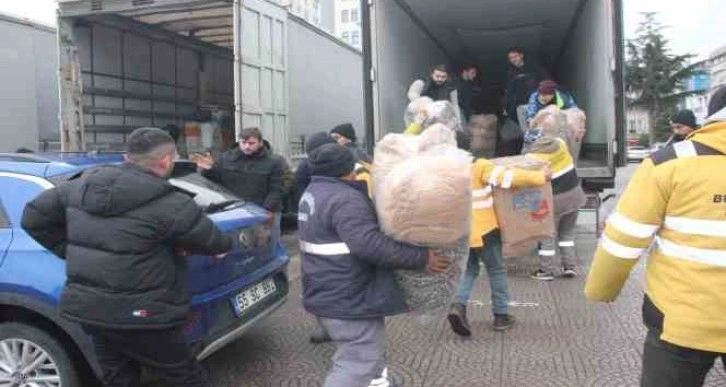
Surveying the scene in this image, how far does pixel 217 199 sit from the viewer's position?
14.8ft

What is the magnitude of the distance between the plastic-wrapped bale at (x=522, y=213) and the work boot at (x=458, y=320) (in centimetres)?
56

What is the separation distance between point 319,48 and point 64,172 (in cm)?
724

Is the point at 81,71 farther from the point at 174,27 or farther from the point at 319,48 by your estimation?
the point at 319,48

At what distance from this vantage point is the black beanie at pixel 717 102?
2.56 meters

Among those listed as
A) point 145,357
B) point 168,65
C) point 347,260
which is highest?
point 168,65

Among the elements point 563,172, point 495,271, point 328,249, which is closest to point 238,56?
point 563,172

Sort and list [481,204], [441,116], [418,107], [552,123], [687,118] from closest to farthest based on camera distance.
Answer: [687,118] < [481,204] < [441,116] < [552,123] < [418,107]

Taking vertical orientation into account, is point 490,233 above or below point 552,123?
below

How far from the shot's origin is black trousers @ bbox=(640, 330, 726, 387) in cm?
248

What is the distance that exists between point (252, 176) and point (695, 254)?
4.49m

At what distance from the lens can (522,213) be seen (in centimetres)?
552

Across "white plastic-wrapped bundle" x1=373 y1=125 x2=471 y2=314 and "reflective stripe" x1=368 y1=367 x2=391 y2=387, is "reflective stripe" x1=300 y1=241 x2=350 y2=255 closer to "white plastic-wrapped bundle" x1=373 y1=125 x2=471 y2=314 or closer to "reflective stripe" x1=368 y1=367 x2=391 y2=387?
"white plastic-wrapped bundle" x1=373 y1=125 x2=471 y2=314

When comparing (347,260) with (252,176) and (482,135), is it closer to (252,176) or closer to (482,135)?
(252,176)

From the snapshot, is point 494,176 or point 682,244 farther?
point 494,176
